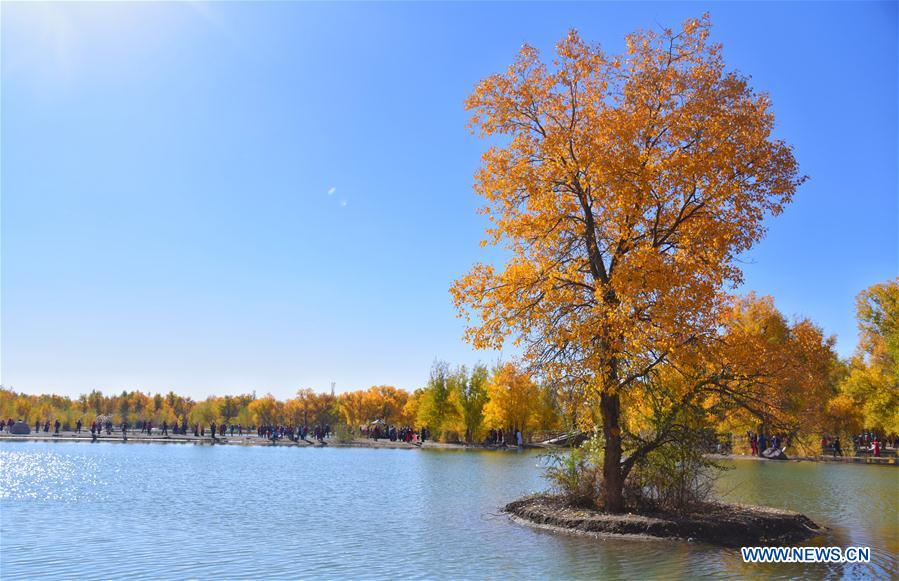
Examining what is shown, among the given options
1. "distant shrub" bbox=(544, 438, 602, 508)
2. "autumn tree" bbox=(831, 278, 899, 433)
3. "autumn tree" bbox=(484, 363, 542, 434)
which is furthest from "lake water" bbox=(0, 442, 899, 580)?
"autumn tree" bbox=(484, 363, 542, 434)

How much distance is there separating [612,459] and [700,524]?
2528 millimetres

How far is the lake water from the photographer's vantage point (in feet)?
37.8

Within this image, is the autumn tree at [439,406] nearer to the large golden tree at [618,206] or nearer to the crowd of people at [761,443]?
the crowd of people at [761,443]

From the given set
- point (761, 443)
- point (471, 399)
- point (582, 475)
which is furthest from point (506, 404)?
point (582, 475)

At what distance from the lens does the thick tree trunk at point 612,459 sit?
1652 centimetres

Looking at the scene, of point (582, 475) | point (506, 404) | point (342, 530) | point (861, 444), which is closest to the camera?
point (342, 530)

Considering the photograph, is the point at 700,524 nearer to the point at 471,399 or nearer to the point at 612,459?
the point at 612,459

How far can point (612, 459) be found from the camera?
651 inches

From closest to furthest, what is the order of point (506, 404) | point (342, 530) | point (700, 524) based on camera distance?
1. point (700, 524)
2. point (342, 530)
3. point (506, 404)

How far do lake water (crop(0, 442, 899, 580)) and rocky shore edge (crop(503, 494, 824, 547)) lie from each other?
1.95 ft

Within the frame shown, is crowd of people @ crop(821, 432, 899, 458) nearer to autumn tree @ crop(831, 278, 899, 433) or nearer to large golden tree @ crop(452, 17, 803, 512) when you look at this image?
autumn tree @ crop(831, 278, 899, 433)

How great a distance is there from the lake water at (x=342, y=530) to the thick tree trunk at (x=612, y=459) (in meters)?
2.04

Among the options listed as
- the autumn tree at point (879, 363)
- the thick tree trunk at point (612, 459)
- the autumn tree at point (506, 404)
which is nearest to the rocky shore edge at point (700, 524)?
the thick tree trunk at point (612, 459)

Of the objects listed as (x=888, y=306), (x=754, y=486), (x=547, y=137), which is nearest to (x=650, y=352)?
(x=547, y=137)
